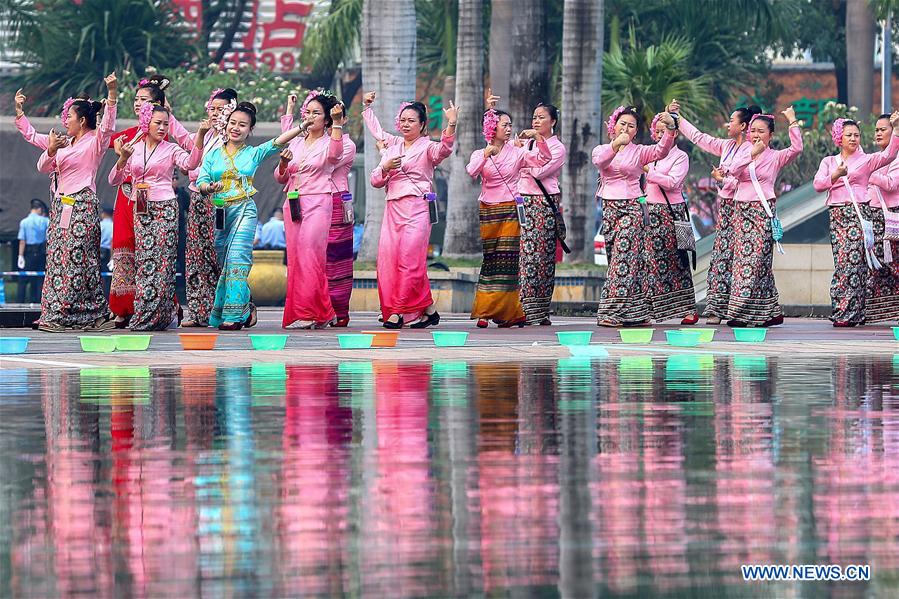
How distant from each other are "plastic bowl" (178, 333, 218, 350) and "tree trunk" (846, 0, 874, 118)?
3585 centimetres

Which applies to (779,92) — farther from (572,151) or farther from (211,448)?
(211,448)

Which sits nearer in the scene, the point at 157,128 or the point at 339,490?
the point at 339,490

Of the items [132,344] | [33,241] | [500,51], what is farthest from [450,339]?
[33,241]

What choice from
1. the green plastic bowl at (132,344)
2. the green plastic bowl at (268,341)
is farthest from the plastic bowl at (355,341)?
the green plastic bowl at (132,344)

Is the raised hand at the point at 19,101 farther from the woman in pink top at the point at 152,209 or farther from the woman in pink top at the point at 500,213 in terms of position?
the woman in pink top at the point at 500,213

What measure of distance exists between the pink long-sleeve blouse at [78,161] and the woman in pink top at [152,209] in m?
0.24

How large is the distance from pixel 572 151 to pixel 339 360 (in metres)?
14.0

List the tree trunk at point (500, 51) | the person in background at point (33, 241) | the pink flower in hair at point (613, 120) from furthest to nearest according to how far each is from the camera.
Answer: the person in background at point (33, 241)
the tree trunk at point (500, 51)
the pink flower in hair at point (613, 120)

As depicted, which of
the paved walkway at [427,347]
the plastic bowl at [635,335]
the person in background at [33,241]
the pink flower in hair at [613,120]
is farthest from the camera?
the person in background at [33,241]

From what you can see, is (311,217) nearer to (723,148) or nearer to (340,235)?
(340,235)

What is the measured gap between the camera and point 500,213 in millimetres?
21250

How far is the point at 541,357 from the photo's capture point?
1652 cm

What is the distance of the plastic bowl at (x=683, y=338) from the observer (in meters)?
18.1

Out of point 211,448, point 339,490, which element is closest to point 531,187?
point 211,448
